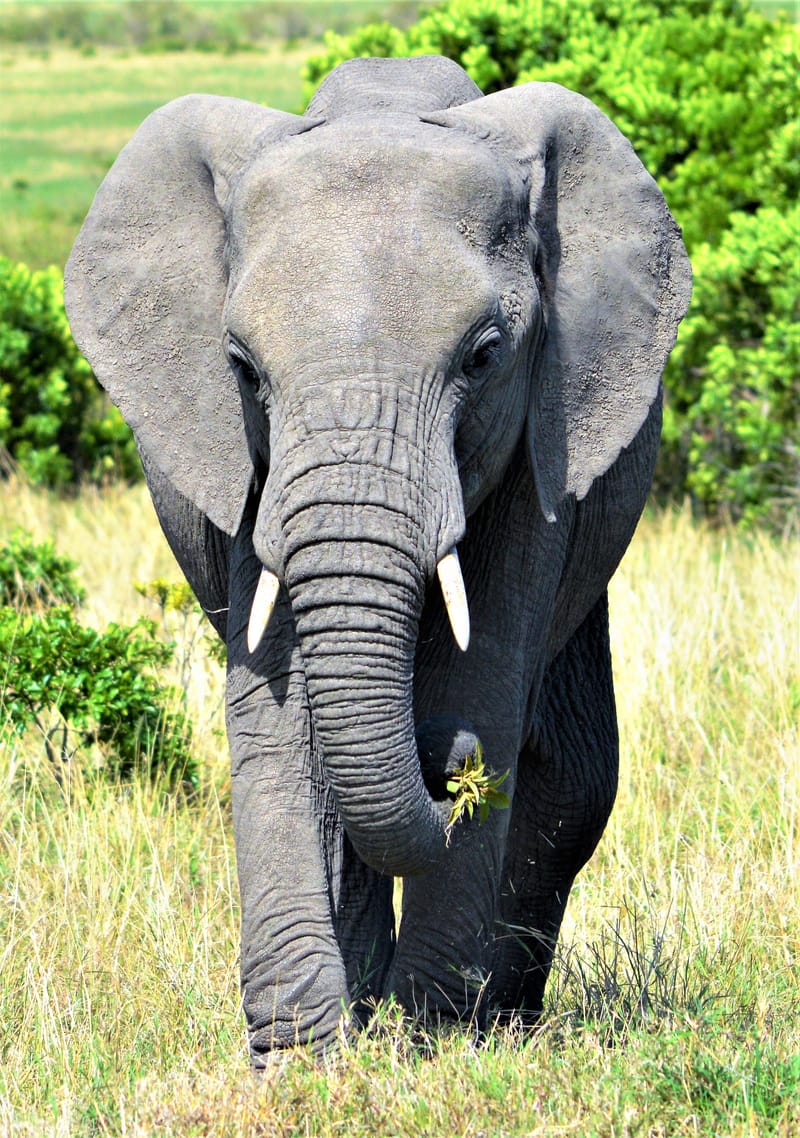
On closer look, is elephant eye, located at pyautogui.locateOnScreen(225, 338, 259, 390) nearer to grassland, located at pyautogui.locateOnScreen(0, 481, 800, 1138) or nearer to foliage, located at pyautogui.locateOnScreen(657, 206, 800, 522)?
grassland, located at pyautogui.locateOnScreen(0, 481, 800, 1138)

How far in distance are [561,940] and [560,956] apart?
84 cm

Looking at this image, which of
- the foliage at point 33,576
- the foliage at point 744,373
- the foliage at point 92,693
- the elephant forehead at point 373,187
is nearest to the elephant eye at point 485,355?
the elephant forehead at point 373,187

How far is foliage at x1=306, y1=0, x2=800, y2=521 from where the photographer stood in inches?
399

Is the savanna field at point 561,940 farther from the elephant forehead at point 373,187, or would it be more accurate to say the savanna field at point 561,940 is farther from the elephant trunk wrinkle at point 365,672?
the elephant forehead at point 373,187

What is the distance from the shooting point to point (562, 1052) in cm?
381

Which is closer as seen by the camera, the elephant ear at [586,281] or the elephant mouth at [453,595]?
the elephant mouth at [453,595]

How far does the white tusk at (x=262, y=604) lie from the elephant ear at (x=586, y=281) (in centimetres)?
76

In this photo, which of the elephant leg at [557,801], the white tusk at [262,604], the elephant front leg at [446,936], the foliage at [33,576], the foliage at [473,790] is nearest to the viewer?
the white tusk at [262,604]

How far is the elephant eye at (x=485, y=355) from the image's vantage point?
3.64 meters

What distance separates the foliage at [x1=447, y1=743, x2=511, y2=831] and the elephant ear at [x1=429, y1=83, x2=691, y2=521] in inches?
24.6

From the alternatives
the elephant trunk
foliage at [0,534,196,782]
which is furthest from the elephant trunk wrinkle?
foliage at [0,534,196,782]

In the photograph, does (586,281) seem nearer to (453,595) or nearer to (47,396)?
(453,595)

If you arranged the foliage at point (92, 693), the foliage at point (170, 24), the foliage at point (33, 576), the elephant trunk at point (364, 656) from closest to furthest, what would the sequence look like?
the elephant trunk at point (364, 656), the foliage at point (92, 693), the foliage at point (33, 576), the foliage at point (170, 24)

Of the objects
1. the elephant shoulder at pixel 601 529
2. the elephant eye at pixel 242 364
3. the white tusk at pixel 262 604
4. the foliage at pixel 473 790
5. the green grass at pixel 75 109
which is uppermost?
the elephant eye at pixel 242 364
